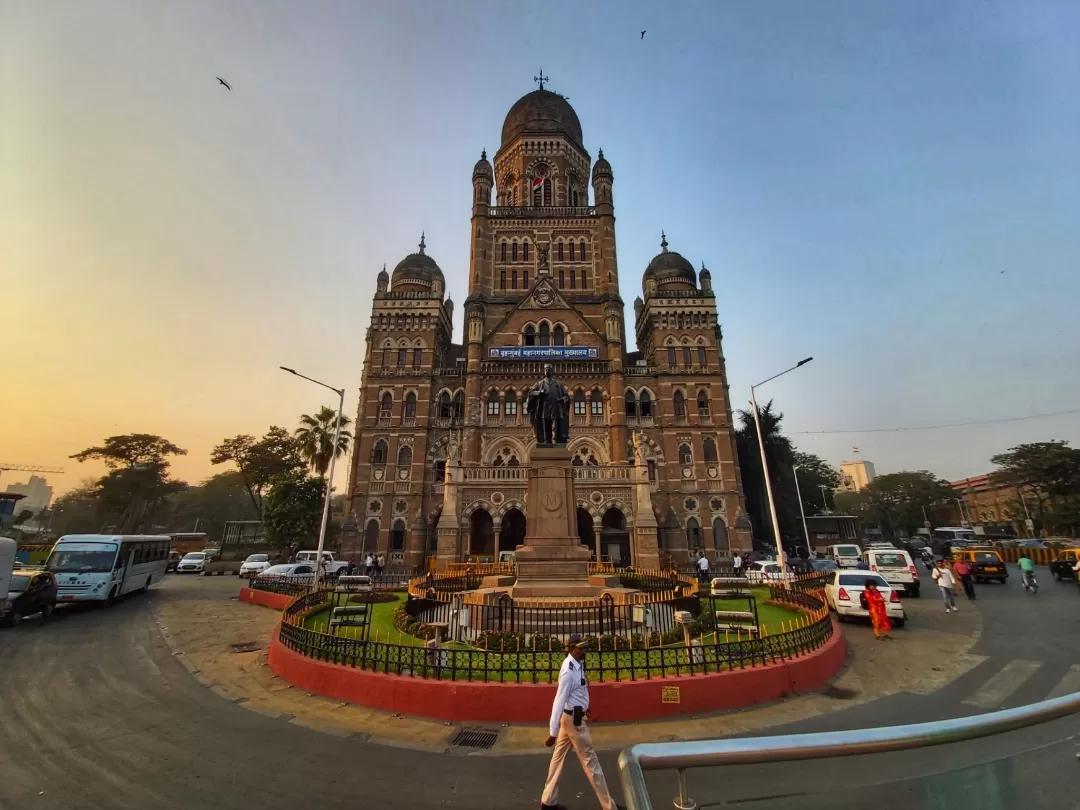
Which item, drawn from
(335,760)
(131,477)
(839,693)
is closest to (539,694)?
(335,760)

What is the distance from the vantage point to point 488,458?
113 ft

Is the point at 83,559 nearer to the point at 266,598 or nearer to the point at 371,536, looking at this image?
the point at 266,598

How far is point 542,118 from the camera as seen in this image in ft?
155

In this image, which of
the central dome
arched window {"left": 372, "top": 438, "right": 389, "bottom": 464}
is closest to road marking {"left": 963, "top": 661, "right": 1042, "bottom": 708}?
arched window {"left": 372, "top": 438, "right": 389, "bottom": 464}

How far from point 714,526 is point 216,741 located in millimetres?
32741

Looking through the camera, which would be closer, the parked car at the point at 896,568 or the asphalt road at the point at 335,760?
the asphalt road at the point at 335,760

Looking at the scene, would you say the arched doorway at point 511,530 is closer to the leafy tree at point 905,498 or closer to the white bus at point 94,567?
the white bus at point 94,567

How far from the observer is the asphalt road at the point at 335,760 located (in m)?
2.01

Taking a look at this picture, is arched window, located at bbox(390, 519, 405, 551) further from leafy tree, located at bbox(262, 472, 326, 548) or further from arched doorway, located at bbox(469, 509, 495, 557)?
leafy tree, located at bbox(262, 472, 326, 548)

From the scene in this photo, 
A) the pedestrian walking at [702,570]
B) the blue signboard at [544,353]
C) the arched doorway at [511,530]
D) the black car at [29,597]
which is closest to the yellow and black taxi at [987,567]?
the pedestrian walking at [702,570]

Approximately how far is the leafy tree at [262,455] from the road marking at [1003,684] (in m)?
52.4

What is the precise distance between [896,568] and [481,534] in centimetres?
2240

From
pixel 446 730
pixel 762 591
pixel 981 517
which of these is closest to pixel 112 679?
pixel 446 730

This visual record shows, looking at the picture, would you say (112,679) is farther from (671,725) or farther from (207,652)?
(671,725)
